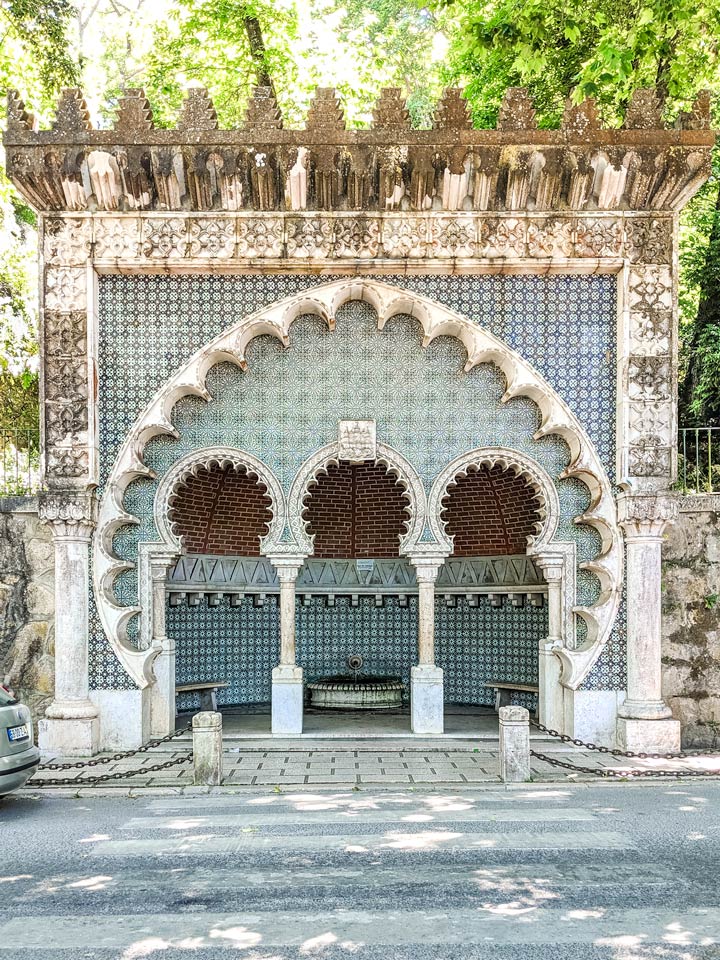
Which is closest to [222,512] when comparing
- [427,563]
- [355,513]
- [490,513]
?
[355,513]

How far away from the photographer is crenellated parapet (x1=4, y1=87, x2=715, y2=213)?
9438mm

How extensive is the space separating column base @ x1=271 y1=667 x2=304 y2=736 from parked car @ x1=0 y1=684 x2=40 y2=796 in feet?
9.83

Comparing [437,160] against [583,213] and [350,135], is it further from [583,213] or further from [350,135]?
[583,213]

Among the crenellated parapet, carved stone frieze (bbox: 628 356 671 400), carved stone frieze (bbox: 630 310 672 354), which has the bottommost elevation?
carved stone frieze (bbox: 628 356 671 400)

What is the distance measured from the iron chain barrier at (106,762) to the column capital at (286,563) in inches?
84.7

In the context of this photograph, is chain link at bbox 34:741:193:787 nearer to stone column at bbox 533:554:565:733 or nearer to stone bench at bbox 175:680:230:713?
stone bench at bbox 175:680:230:713

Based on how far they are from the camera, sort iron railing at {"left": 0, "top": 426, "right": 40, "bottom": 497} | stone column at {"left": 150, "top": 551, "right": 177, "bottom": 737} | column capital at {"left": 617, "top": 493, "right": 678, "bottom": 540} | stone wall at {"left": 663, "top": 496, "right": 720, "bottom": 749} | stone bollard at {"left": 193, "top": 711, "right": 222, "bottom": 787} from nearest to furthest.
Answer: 1. stone bollard at {"left": 193, "top": 711, "right": 222, "bottom": 787}
2. column capital at {"left": 617, "top": 493, "right": 678, "bottom": 540}
3. stone wall at {"left": 663, "top": 496, "right": 720, "bottom": 749}
4. stone column at {"left": 150, "top": 551, "right": 177, "bottom": 737}
5. iron railing at {"left": 0, "top": 426, "right": 40, "bottom": 497}

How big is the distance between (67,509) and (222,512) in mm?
3064

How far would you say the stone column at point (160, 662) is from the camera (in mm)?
9945

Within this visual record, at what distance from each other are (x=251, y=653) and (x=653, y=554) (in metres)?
5.87

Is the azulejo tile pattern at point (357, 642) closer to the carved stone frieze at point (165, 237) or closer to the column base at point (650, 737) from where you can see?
the column base at point (650, 737)

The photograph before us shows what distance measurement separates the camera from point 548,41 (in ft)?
40.3

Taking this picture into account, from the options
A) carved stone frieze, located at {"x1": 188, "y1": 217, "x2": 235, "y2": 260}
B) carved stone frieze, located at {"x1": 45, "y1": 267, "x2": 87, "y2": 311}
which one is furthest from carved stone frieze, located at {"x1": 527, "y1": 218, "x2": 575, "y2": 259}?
carved stone frieze, located at {"x1": 45, "y1": 267, "x2": 87, "y2": 311}

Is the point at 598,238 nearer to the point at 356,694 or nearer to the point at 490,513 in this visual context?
the point at 490,513
